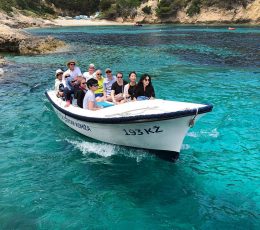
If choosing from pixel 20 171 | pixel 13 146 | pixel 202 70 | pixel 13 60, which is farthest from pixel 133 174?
pixel 13 60

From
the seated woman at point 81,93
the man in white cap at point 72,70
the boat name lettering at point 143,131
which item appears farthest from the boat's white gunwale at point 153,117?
the man in white cap at point 72,70

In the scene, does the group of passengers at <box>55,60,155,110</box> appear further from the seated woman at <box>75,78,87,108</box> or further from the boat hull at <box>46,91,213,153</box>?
the boat hull at <box>46,91,213,153</box>

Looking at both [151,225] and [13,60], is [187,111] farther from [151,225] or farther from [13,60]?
[13,60]

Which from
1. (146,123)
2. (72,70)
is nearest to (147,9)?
(72,70)

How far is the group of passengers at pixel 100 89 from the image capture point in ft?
37.2

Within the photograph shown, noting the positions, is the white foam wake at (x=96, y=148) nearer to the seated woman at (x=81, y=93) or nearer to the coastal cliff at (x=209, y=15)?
the seated woman at (x=81, y=93)

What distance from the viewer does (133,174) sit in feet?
32.6

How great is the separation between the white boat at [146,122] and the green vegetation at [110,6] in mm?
79529

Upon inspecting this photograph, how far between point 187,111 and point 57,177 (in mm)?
3961

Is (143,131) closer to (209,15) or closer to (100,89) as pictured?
(100,89)

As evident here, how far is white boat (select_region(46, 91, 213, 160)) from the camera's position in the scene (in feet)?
29.6

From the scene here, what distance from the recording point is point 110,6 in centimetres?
11375

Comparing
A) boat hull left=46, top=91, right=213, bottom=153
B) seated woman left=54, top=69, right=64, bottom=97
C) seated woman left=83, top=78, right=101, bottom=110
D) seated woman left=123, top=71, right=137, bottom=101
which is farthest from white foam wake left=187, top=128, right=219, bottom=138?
seated woman left=54, top=69, right=64, bottom=97

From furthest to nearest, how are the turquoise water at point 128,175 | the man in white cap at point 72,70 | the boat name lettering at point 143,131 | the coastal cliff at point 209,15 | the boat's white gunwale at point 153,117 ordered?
the coastal cliff at point 209,15 < the man in white cap at point 72,70 < the boat name lettering at point 143,131 < the boat's white gunwale at point 153,117 < the turquoise water at point 128,175
